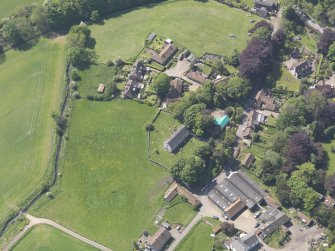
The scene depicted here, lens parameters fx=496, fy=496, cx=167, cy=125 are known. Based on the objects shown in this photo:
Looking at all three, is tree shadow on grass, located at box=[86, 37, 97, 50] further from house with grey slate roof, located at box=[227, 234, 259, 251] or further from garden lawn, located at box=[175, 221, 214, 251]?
house with grey slate roof, located at box=[227, 234, 259, 251]

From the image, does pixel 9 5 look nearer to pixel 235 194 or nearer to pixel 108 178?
pixel 108 178

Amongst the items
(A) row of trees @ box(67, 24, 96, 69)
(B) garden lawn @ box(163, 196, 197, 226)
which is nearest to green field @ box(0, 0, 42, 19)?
(A) row of trees @ box(67, 24, 96, 69)

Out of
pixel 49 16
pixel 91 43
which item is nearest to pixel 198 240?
pixel 91 43

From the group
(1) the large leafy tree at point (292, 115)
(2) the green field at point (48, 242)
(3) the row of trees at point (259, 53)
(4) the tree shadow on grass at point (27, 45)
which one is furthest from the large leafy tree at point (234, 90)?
(4) the tree shadow on grass at point (27, 45)

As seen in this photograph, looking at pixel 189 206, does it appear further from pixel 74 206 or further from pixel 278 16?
pixel 278 16

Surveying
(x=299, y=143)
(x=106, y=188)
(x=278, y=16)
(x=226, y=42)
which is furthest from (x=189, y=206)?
(x=278, y=16)
